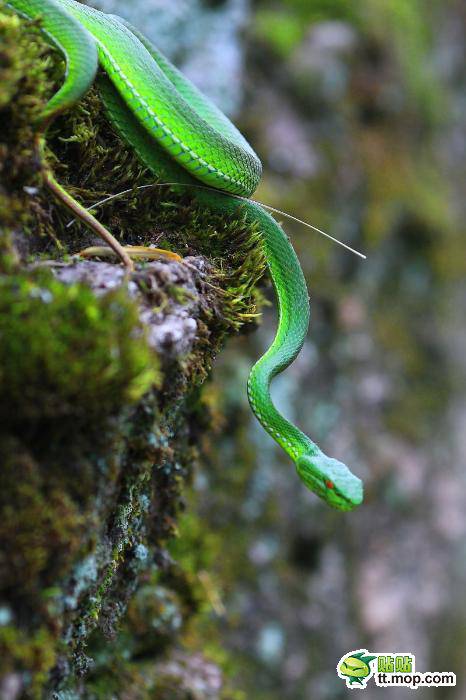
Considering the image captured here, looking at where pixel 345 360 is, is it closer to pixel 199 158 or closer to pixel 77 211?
pixel 199 158

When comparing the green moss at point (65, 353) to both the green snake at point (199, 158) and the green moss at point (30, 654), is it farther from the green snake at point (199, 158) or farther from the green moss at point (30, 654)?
the green snake at point (199, 158)

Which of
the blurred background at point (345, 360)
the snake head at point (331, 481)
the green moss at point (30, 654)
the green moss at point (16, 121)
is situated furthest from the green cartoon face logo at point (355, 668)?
the green moss at point (16, 121)

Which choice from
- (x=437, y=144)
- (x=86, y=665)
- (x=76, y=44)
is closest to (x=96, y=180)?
(x=76, y=44)

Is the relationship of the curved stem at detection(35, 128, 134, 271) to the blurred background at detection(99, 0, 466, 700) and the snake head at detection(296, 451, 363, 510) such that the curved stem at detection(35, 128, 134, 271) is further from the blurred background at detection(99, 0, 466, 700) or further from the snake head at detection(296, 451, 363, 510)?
the blurred background at detection(99, 0, 466, 700)

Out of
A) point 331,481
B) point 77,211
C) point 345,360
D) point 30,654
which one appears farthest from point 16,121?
point 345,360

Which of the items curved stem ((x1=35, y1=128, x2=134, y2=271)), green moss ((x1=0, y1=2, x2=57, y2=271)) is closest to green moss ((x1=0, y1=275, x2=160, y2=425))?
green moss ((x1=0, y1=2, x2=57, y2=271))

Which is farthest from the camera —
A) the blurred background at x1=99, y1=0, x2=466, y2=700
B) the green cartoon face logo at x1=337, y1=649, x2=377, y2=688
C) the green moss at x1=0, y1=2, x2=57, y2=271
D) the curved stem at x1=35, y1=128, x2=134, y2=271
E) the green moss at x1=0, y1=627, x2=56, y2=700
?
the blurred background at x1=99, y1=0, x2=466, y2=700
